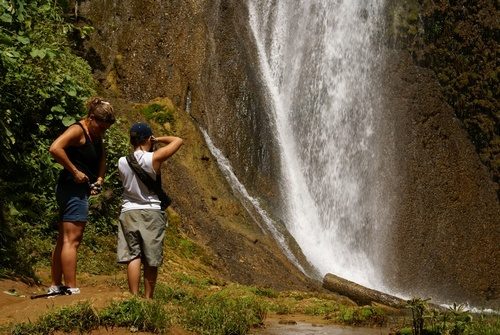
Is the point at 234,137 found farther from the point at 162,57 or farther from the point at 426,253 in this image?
the point at 426,253

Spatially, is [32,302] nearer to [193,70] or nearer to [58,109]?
[58,109]

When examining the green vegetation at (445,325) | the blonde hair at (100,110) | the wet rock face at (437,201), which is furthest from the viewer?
the wet rock face at (437,201)

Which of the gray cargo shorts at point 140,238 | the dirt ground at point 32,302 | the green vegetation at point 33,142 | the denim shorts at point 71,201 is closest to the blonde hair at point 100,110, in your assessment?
the denim shorts at point 71,201

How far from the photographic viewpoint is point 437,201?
2288 centimetres

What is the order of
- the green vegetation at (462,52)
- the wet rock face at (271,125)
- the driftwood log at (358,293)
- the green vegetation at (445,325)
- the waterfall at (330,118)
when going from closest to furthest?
1. the green vegetation at (445,325)
2. the driftwood log at (358,293)
3. the wet rock face at (271,125)
4. the waterfall at (330,118)
5. the green vegetation at (462,52)

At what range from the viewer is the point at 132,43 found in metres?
18.3

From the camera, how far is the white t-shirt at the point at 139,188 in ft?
19.8

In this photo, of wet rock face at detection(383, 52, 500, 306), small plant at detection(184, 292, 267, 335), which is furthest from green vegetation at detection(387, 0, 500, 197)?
small plant at detection(184, 292, 267, 335)

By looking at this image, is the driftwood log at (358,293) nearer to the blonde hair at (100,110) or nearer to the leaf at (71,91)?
the leaf at (71,91)

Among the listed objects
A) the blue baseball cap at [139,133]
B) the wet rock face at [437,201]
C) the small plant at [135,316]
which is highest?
the wet rock face at [437,201]

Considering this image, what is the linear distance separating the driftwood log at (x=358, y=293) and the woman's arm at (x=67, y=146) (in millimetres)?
7718

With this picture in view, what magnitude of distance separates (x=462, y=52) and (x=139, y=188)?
2118cm

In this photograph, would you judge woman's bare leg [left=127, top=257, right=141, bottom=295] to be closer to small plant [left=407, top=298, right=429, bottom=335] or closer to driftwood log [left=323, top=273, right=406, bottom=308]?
small plant [left=407, top=298, right=429, bottom=335]

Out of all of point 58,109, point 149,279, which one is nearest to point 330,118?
point 58,109
